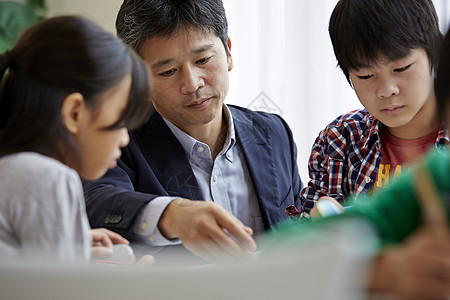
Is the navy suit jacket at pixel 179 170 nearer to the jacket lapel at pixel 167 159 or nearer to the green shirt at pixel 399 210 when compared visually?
the jacket lapel at pixel 167 159

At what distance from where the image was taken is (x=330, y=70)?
2248mm

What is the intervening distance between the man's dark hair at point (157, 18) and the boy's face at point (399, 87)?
365 millimetres

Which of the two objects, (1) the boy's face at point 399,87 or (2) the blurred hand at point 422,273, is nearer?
(2) the blurred hand at point 422,273

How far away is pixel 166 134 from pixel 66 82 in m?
0.60

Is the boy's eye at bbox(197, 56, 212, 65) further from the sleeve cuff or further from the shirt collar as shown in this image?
the sleeve cuff

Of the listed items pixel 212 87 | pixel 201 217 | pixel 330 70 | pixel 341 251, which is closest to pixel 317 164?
pixel 212 87

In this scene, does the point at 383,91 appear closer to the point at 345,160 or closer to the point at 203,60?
the point at 345,160

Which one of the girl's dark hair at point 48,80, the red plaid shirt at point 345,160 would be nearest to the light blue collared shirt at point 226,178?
the red plaid shirt at point 345,160

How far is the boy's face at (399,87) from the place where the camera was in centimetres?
100

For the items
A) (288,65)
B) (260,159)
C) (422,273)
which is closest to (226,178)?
(260,159)

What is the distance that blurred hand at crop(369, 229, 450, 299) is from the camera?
35 centimetres

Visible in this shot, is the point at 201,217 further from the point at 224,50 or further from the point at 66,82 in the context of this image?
the point at 224,50

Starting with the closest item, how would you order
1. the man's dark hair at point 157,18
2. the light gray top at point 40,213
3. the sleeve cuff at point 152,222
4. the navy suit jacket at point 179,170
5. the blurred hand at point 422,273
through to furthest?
the blurred hand at point 422,273
the light gray top at point 40,213
the sleeve cuff at point 152,222
the navy suit jacket at point 179,170
the man's dark hair at point 157,18

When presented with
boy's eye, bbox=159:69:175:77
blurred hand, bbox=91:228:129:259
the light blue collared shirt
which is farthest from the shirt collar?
blurred hand, bbox=91:228:129:259
